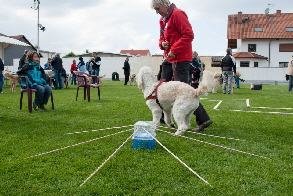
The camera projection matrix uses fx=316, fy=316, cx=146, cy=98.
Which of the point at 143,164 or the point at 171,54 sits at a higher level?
the point at 171,54

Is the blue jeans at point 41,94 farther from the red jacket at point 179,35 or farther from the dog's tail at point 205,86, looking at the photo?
the dog's tail at point 205,86

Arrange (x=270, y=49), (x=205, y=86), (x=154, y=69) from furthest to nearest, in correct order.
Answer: (x=270, y=49) → (x=154, y=69) → (x=205, y=86)

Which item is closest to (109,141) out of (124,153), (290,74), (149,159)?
(124,153)

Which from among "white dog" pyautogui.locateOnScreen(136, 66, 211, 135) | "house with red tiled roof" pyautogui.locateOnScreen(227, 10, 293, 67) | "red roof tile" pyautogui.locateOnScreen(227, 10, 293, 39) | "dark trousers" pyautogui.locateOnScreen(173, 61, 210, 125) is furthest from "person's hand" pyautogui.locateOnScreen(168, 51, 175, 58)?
"red roof tile" pyautogui.locateOnScreen(227, 10, 293, 39)

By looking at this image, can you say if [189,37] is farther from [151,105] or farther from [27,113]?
[27,113]

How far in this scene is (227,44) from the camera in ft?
164

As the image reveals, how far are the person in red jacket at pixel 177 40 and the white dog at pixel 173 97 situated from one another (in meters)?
0.30

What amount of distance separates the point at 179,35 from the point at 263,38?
43.7 metres

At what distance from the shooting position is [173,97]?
4.65 metres

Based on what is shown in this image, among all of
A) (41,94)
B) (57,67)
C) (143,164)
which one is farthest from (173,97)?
(57,67)

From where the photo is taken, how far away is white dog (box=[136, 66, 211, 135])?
14.8 feet

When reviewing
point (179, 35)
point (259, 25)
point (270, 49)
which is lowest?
point (179, 35)

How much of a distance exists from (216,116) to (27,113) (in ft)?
13.5

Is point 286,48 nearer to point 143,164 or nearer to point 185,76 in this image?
point 185,76
